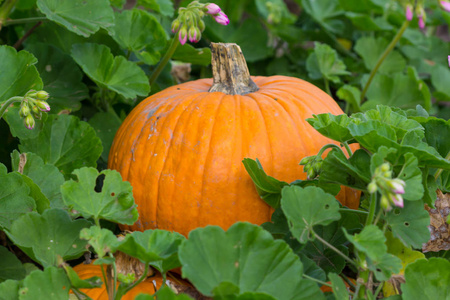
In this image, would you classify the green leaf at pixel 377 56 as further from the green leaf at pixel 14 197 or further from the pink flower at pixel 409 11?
the green leaf at pixel 14 197

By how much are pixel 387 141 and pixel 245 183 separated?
0.39 m

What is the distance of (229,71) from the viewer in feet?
4.79

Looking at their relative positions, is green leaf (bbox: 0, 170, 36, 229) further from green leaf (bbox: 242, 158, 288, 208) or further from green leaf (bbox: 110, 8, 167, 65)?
green leaf (bbox: 110, 8, 167, 65)

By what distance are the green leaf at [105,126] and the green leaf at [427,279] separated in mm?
1043

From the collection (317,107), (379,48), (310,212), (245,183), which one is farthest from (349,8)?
(310,212)

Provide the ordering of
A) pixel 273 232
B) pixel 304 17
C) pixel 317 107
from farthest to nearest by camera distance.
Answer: pixel 304 17
pixel 317 107
pixel 273 232

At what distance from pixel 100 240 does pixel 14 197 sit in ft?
1.07

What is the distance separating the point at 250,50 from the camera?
235 cm

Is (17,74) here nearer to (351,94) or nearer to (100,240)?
(100,240)

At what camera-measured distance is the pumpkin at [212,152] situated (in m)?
1.28

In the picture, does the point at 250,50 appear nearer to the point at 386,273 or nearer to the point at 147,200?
the point at 147,200

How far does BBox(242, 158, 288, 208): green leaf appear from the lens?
116cm

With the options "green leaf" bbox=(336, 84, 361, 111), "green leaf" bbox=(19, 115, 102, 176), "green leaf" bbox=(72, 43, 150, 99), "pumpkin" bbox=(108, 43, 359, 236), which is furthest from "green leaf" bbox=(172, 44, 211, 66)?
"green leaf" bbox=(336, 84, 361, 111)

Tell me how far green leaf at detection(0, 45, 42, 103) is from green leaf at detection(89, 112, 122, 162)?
15.4 inches
